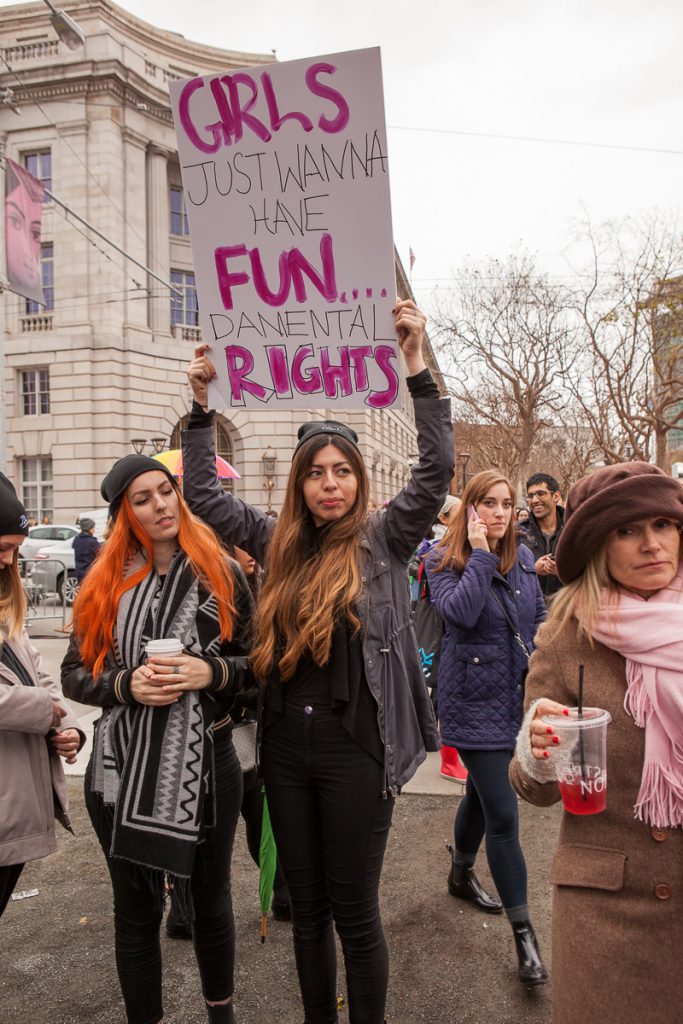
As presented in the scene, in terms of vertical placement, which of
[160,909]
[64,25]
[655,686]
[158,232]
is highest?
[158,232]

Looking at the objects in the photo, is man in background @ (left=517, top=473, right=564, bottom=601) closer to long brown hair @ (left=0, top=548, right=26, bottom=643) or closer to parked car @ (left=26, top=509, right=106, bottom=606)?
long brown hair @ (left=0, top=548, right=26, bottom=643)

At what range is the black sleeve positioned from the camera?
2260 mm

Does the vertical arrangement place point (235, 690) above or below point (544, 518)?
below

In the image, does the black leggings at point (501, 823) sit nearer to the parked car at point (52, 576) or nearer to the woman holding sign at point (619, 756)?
the woman holding sign at point (619, 756)

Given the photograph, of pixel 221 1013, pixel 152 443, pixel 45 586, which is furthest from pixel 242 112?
pixel 152 443

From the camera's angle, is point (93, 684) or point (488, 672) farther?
point (488, 672)

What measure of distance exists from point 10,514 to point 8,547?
0.13 meters

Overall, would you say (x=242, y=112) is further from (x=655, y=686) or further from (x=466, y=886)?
(x=466, y=886)

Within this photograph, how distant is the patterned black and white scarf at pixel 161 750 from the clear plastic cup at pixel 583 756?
1192mm

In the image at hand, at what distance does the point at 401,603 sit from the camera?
2359 millimetres

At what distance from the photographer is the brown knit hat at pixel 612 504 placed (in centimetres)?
167

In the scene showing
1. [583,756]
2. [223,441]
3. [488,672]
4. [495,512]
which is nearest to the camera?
[583,756]

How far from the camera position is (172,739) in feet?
7.48

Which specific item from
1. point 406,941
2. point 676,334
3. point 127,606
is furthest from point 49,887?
point 676,334
